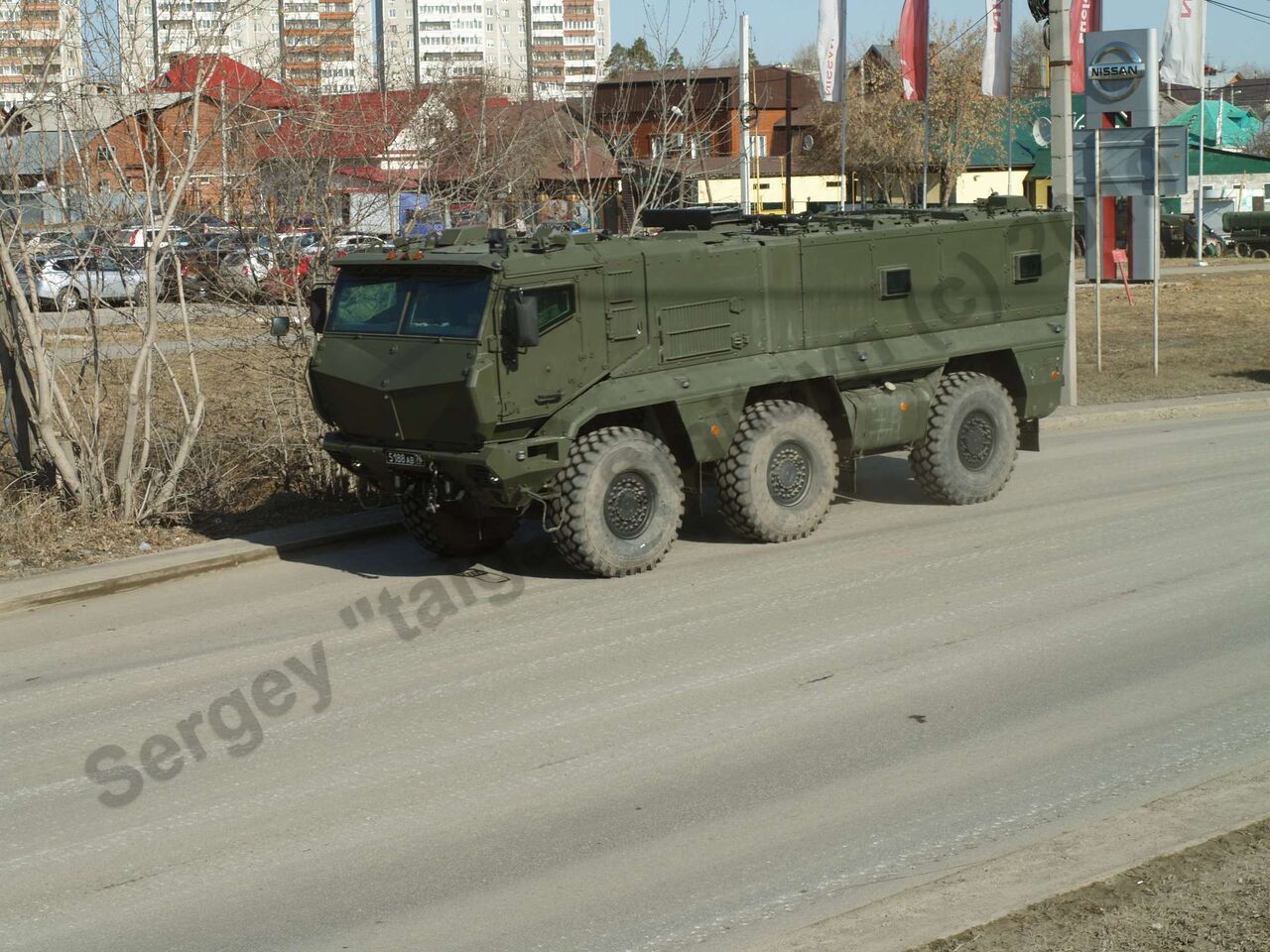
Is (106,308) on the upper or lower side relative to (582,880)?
upper

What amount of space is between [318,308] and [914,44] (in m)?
17.4

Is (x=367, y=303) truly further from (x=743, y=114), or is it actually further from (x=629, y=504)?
(x=743, y=114)

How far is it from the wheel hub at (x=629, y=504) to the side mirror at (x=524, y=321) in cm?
133

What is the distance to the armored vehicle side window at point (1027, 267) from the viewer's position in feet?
44.1

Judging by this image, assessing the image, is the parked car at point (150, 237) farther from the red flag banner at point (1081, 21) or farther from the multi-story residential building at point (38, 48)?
the red flag banner at point (1081, 21)

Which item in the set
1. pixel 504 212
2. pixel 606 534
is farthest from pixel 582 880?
pixel 504 212

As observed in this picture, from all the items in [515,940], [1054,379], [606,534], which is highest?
[1054,379]

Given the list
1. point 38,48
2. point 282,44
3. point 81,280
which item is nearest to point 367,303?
point 38,48

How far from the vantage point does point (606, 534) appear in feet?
36.0

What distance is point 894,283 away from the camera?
12555 millimetres

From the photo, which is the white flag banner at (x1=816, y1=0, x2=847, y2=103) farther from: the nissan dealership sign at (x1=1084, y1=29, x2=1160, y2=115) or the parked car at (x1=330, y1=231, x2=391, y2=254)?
the parked car at (x1=330, y1=231, x2=391, y2=254)

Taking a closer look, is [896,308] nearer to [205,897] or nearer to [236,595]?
[236,595]

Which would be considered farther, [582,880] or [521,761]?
[521,761]

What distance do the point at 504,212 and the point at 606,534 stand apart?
29.0 ft
